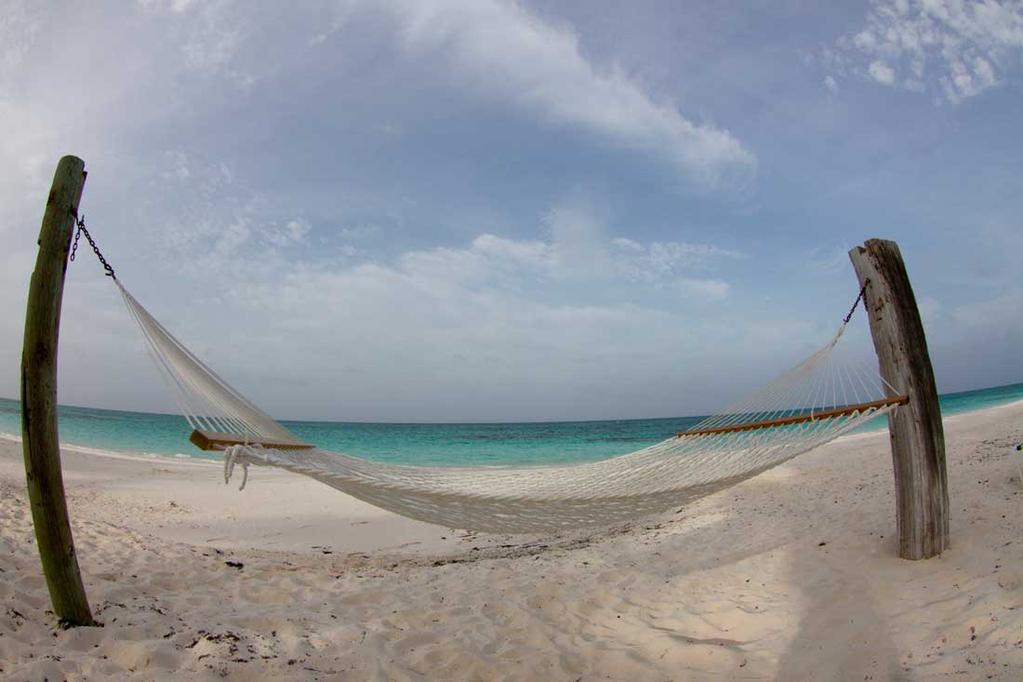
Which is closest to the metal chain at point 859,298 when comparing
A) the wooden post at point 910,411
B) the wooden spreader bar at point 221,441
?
the wooden post at point 910,411

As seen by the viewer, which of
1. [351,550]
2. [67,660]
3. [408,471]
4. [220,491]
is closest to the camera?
[67,660]

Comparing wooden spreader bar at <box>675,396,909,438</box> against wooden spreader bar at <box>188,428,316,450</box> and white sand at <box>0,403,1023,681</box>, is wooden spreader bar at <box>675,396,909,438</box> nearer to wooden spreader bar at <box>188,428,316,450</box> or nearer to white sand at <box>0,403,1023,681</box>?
white sand at <box>0,403,1023,681</box>

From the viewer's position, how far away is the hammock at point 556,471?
2.15 m

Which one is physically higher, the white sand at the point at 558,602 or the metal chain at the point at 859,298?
the metal chain at the point at 859,298

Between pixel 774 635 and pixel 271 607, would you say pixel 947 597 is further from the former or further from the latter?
pixel 271 607

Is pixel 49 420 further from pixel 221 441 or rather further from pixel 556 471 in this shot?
pixel 556 471

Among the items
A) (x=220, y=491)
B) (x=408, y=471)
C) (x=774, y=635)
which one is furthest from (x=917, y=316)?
(x=220, y=491)

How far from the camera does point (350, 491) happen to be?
2.36 m

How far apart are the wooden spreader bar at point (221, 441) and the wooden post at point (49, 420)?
1.47 ft

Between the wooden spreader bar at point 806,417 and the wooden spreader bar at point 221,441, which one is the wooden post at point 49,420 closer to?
the wooden spreader bar at point 221,441

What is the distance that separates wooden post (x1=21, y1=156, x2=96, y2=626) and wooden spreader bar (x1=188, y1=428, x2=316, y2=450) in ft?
1.47

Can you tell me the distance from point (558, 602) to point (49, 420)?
6.73ft

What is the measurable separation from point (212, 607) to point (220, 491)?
4.74 m

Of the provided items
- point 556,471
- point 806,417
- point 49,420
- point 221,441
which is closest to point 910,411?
point 806,417
